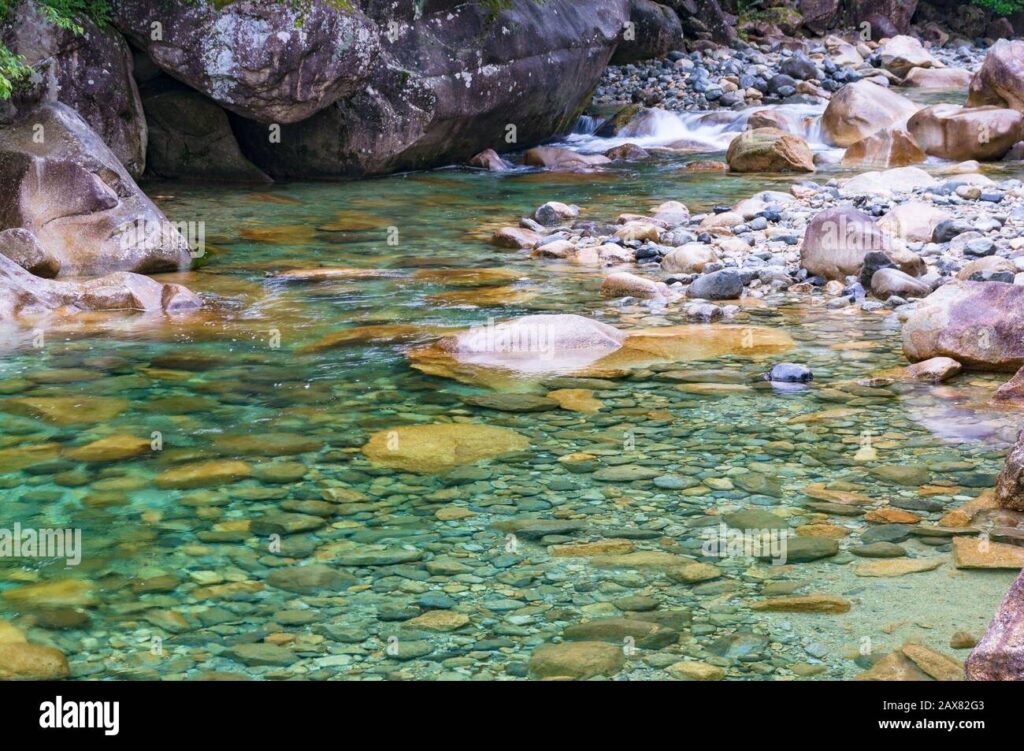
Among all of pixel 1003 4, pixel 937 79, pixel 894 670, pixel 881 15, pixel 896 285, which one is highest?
pixel 1003 4

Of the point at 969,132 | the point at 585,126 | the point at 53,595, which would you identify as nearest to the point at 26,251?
the point at 53,595

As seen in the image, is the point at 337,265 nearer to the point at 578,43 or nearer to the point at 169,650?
the point at 169,650

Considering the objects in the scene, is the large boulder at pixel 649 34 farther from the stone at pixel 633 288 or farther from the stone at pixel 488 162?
the stone at pixel 633 288

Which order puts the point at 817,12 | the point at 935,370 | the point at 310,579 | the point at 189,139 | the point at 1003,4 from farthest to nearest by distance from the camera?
the point at 1003,4 → the point at 817,12 → the point at 189,139 → the point at 935,370 → the point at 310,579

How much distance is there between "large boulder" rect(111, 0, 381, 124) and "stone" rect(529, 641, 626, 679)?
442 inches

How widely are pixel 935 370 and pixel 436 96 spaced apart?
33.4ft

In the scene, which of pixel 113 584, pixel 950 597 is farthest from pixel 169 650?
pixel 950 597

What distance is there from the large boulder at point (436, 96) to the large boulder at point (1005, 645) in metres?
13.1

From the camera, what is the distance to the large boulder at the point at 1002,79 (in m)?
16.2

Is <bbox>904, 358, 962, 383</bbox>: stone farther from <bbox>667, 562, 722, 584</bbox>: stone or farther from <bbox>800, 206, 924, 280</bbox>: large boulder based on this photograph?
<bbox>667, 562, 722, 584</bbox>: stone

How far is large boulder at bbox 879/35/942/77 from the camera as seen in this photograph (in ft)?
86.3

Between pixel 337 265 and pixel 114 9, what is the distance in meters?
5.36

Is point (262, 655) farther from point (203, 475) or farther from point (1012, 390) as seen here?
point (1012, 390)

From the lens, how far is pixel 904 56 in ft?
88.5
